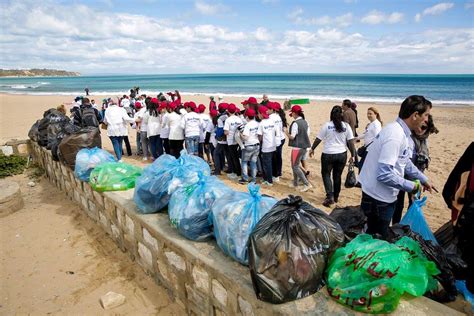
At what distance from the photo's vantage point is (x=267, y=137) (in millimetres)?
5941

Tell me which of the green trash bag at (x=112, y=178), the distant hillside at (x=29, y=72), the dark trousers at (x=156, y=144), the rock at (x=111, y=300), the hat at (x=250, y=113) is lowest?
the rock at (x=111, y=300)

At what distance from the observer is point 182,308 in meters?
2.87

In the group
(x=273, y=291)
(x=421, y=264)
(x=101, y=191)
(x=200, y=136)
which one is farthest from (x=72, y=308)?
(x=200, y=136)

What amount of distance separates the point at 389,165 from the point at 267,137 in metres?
3.48

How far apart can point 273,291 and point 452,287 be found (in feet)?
3.70

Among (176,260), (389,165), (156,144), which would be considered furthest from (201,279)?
(156,144)

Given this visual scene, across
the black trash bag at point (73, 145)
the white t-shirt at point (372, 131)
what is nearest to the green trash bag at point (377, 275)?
the white t-shirt at point (372, 131)

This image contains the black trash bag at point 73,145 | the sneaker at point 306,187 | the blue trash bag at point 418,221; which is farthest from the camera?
the sneaker at point 306,187

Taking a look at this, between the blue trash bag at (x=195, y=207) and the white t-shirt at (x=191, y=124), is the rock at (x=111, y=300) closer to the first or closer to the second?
the blue trash bag at (x=195, y=207)

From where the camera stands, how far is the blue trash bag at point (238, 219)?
2.32 metres

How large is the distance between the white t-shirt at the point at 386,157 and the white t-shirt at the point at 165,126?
516 cm

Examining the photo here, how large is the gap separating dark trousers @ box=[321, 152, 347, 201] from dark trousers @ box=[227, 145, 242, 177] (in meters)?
2.03

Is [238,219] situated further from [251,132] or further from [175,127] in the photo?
[175,127]

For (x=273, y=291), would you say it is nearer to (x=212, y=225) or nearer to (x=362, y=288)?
(x=362, y=288)
